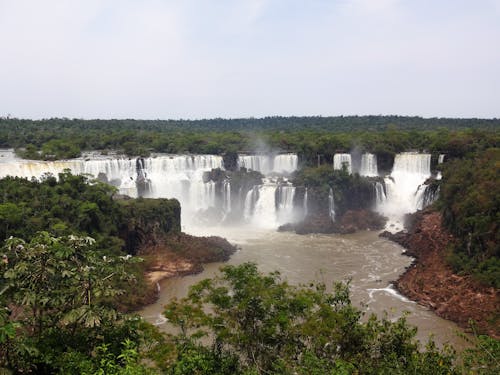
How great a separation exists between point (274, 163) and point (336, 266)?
19552mm

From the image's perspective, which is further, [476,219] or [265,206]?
[265,206]

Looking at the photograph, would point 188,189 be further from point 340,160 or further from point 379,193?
point 379,193

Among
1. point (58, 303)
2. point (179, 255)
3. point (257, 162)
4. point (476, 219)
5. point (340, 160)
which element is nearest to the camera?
point (58, 303)

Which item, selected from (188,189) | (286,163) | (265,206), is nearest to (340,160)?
(286,163)

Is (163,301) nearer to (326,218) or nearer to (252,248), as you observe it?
(252,248)

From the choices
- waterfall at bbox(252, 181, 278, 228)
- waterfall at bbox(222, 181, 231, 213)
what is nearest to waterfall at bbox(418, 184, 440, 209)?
waterfall at bbox(252, 181, 278, 228)

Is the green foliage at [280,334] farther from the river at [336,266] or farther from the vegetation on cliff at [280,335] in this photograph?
the river at [336,266]

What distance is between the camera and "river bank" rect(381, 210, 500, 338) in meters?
19.0

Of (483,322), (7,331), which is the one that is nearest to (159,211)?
(483,322)

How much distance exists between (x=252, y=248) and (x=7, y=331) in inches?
956

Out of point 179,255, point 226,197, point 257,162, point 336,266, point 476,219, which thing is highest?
point 257,162

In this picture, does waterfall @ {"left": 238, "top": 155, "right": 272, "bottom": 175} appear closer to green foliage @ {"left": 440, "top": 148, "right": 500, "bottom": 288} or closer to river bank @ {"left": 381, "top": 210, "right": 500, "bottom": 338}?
river bank @ {"left": 381, "top": 210, "right": 500, "bottom": 338}

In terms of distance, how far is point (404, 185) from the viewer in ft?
133

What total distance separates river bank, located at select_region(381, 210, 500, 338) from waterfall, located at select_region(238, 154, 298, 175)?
16.8m
